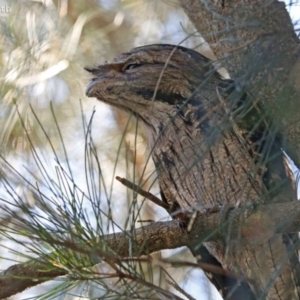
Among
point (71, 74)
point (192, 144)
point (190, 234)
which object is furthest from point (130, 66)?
point (190, 234)

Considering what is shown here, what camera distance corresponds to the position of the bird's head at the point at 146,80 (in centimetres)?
247

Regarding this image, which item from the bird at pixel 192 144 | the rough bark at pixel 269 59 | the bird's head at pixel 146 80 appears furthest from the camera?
the bird's head at pixel 146 80

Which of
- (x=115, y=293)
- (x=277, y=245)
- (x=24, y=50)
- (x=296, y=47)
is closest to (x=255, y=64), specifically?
(x=296, y=47)

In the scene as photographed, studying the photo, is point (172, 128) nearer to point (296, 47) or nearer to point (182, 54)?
point (182, 54)

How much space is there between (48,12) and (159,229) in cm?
192

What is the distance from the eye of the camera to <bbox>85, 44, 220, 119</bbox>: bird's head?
2471 mm

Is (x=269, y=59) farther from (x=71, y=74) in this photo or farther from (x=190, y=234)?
(x=71, y=74)

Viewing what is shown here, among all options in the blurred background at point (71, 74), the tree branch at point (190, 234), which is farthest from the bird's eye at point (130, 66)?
the tree branch at point (190, 234)

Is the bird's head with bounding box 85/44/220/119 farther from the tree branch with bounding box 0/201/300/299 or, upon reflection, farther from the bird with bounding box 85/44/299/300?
the tree branch with bounding box 0/201/300/299

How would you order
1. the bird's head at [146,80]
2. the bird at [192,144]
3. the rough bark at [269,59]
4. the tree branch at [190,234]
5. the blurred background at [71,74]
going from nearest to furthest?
the rough bark at [269,59] < the tree branch at [190,234] < the bird at [192,144] < the bird's head at [146,80] < the blurred background at [71,74]

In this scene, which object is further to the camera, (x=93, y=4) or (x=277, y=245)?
(x=93, y=4)

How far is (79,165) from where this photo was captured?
3148 mm

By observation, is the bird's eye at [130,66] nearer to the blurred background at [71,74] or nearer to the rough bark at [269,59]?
the blurred background at [71,74]

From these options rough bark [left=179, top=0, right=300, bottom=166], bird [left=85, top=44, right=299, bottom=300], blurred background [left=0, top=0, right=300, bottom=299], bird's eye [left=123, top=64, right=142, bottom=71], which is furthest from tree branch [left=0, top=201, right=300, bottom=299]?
blurred background [left=0, top=0, right=300, bottom=299]
